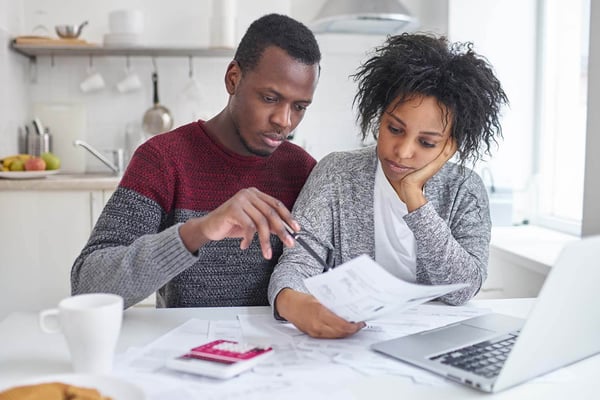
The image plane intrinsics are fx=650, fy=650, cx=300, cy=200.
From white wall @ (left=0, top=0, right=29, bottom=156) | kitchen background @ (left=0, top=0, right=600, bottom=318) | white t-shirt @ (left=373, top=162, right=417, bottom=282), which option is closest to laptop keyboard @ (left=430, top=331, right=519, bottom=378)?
white t-shirt @ (left=373, top=162, right=417, bottom=282)

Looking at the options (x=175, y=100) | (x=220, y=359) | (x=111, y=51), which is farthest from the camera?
(x=175, y=100)

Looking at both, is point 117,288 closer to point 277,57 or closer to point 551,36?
point 277,57

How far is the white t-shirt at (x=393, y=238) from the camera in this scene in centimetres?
138

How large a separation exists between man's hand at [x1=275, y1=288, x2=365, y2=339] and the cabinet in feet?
6.44

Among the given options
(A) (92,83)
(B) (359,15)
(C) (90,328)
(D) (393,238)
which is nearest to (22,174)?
(A) (92,83)

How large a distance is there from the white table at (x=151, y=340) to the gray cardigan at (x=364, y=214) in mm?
115

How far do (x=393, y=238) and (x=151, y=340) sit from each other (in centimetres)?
59

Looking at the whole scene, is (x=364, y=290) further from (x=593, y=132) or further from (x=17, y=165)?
(x=17, y=165)

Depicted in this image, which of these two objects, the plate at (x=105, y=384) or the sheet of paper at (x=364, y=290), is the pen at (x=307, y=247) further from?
the plate at (x=105, y=384)

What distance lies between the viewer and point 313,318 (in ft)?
A: 3.41

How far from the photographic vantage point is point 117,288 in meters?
1.11

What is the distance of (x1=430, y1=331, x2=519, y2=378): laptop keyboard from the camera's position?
2.86ft

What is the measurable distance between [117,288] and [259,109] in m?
0.47

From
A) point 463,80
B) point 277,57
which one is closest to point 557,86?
point 463,80
